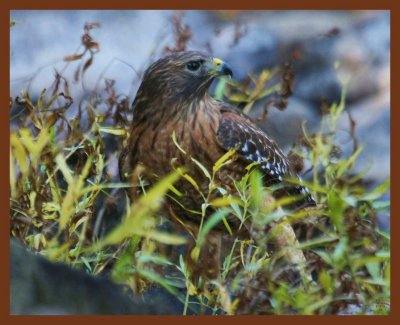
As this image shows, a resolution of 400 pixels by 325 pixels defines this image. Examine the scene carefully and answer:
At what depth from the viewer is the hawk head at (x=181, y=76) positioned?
14.9 feet

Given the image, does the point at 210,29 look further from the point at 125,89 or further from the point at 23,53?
the point at 23,53

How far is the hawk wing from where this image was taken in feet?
14.7

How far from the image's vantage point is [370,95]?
Answer: 583cm

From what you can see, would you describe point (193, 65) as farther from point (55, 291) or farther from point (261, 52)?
point (55, 291)

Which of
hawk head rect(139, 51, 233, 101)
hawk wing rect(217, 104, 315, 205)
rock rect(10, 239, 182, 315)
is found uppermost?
hawk head rect(139, 51, 233, 101)

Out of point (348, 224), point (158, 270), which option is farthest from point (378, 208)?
point (158, 270)

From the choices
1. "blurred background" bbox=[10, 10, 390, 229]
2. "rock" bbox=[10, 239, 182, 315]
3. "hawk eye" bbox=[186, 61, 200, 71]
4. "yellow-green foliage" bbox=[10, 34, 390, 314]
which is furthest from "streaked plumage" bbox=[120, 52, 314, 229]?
A: "rock" bbox=[10, 239, 182, 315]

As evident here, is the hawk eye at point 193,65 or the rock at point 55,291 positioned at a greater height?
the hawk eye at point 193,65

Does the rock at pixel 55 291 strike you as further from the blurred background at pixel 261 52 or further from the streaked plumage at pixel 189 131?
the blurred background at pixel 261 52

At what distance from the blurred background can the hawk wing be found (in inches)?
16.5

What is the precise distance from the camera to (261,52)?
5.91m

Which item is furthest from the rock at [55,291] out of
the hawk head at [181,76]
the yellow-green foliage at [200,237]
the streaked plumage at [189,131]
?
the hawk head at [181,76]

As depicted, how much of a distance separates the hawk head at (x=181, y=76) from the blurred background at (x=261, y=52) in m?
0.29

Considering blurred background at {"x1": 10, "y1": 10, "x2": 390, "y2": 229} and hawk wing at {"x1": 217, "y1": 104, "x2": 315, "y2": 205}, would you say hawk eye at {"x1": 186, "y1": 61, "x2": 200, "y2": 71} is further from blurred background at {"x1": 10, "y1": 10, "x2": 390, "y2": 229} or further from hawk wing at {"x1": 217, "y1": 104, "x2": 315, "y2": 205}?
blurred background at {"x1": 10, "y1": 10, "x2": 390, "y2": 229}
